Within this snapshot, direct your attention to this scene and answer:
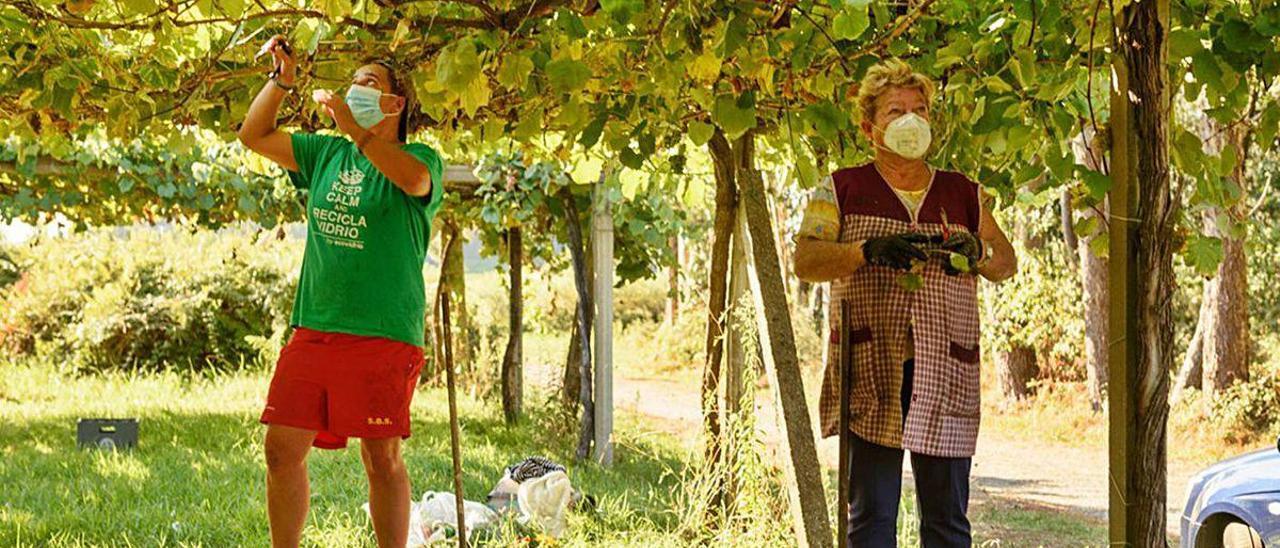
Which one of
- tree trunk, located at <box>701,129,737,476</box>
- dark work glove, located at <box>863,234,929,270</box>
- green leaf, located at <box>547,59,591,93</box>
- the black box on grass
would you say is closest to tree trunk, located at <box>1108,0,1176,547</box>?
dark work glove, located at <box>863,234,929,270</box>

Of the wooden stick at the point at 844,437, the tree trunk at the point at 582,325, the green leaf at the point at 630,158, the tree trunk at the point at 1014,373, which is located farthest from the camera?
the tree trunk at the point at 1014,373

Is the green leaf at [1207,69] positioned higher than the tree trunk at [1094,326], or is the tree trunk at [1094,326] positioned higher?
the green leaf at [1207,69]

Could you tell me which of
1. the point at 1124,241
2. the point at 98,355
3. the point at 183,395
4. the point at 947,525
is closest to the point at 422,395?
the point at 183,395

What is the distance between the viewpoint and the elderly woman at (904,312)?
2754 mm

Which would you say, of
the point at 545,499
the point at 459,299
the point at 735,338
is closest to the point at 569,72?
the point at 735,338

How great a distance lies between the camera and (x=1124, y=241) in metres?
2.11

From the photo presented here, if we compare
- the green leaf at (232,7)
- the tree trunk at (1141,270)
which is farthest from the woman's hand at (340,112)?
the tree trunk at (1141,270)

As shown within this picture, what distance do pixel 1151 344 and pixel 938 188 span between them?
0.81 meters

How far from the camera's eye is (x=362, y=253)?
3189 millimetres

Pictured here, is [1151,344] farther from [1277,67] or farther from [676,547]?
[676,547]

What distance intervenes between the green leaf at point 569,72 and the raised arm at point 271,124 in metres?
0.63

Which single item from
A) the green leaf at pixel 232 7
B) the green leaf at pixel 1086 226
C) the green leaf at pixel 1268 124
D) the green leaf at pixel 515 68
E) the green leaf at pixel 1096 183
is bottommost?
the green leaf at pixel 1086 226

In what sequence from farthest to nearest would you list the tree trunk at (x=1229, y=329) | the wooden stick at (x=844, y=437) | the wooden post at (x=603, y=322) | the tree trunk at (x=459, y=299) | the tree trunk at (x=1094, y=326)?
1. the tree trunk at (x=1094, y=326)
2. the tree trunk at (x=1229, y=329)
3. the tree trunk at (x=459, y=299)
4. the wooden post at (x=603, y=322)
5. the wooden stick at (x=844, y=437)

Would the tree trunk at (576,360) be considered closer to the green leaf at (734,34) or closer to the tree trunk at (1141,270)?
the green leaf at (734,34)
